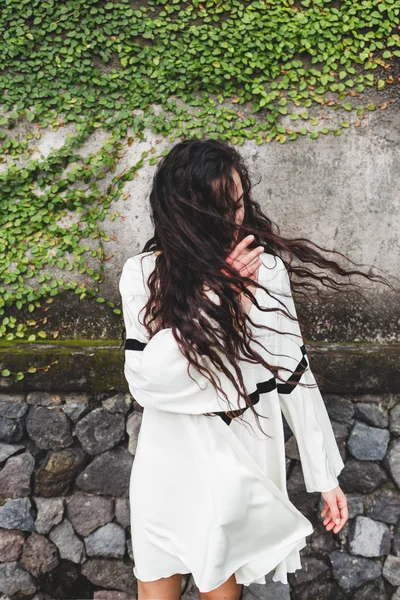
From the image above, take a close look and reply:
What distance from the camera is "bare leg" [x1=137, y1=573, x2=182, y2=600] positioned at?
2086mm

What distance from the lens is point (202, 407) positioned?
192 centimetres

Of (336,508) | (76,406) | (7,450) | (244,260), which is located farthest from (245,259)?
(7,450)

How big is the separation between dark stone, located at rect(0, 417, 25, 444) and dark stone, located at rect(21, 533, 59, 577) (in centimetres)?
54

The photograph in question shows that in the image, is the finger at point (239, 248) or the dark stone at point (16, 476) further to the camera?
the dark stone at point (16, 476)

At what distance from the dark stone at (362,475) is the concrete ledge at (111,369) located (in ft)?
1.32

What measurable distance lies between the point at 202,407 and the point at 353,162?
5.83ft

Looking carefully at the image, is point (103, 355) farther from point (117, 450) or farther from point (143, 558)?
point (143, 558)

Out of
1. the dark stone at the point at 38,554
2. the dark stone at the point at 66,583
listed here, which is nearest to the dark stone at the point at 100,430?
the dark stone at the point at 38,554

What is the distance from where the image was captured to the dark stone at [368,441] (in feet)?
9.59

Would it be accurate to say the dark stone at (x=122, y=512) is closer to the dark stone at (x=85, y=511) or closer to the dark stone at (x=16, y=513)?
the dark stone at (x=85, y=511)

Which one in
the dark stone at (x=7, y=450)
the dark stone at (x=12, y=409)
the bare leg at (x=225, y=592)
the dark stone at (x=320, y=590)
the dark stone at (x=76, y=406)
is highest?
the bare leg at (x=225, y=592)

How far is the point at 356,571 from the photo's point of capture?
2977 mm

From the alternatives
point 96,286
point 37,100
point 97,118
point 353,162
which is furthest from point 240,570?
point 37,100

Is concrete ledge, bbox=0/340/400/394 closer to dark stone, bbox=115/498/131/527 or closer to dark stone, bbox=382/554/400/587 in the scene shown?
dark stone, bbox=115/498/131/527
